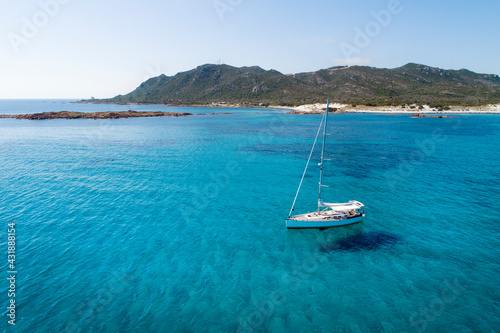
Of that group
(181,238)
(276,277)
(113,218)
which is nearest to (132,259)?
(181,238)

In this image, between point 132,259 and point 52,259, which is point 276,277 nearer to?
point 132,259

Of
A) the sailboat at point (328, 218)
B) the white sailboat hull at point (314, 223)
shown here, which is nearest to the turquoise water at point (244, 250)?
the white sailboat hull at point (314, 223)

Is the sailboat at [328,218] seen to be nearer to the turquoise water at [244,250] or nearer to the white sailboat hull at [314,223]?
the white sailboat hull at [314,223]

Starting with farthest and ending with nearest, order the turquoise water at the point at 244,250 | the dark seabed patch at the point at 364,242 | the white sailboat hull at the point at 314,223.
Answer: the white sailboat hull at the point at 314,223 < the dark seabed patch at the point at 364,242 < the turquoise water at the point at 244,250

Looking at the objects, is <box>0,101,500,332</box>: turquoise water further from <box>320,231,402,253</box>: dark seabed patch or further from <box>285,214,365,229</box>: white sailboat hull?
<box>285,214,365,229</box>: white sailboat hull

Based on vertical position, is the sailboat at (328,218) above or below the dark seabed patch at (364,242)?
above

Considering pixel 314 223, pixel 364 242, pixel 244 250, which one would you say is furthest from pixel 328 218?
pixel 244 250

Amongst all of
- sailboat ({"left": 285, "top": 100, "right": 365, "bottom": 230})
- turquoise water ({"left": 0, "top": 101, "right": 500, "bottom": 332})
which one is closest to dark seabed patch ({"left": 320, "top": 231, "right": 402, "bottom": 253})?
turquoise water ({"left": 0, "top": 101, "right": 500, "bottom": 332})
